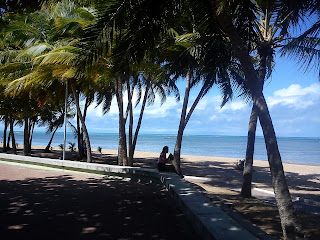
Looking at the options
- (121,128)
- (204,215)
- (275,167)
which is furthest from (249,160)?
(121,128)

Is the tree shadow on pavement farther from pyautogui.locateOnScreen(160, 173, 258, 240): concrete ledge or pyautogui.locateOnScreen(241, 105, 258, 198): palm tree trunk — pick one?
pyautogui.locateOnScreen(241, 105, 258, 198): palm tree trunk

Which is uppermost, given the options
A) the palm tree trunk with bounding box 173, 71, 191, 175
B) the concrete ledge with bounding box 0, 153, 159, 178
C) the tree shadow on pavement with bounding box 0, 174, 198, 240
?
the palm tree trunk with bounding box 173, 71, 191, 175

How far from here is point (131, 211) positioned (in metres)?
5.07

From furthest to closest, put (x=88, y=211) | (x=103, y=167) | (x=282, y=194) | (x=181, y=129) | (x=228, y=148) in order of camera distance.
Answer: (x=228, y=148) < (x=181, y=129) < (x=103, y=167) < (x=88, y=211) < (x=282, y=194)

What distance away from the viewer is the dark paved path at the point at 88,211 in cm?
393

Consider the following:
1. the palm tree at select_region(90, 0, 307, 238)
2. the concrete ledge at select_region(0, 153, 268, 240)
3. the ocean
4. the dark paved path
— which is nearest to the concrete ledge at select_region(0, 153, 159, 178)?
the dark paved path

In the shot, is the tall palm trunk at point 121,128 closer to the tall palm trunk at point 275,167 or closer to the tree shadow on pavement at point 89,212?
the tree shadow on pavement at point 89,212

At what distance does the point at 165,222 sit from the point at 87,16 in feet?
27.7

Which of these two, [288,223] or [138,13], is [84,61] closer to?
[138,13]

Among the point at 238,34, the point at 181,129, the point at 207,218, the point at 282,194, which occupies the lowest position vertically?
the point at 207,218

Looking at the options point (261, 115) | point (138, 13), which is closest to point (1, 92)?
point (138, 13)

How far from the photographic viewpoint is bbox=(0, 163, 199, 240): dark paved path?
12.9 ft

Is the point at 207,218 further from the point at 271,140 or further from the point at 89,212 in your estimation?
the point at 89,212

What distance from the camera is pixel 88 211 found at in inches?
197
